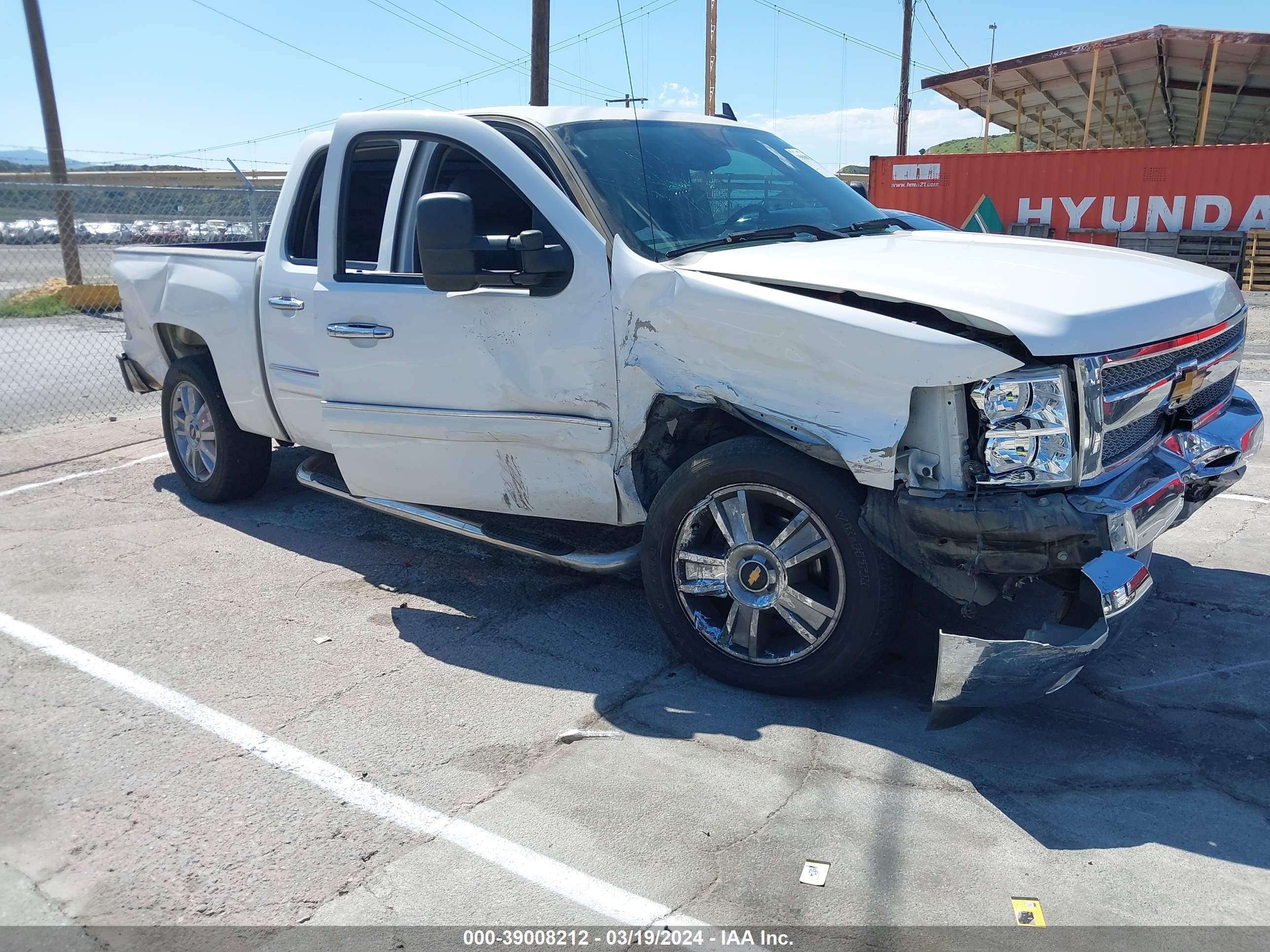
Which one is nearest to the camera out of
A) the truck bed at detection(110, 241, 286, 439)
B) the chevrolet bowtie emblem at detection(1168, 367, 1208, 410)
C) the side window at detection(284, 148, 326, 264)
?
the chevrolet bowtie emblem at detection(1168, 367, 1208, 410)

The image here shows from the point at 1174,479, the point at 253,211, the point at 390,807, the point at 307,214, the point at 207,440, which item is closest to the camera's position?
the point at 390,807

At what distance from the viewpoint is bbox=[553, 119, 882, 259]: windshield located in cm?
412

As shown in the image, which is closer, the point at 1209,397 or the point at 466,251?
the point at 466,251

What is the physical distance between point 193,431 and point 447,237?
10.5 ft

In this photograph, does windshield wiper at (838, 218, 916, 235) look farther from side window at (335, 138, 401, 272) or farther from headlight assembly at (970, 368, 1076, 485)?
side window at (335, 138, 401, 272)

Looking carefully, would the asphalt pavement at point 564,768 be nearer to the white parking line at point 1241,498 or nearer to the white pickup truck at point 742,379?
the white pickup truck at point 742,379

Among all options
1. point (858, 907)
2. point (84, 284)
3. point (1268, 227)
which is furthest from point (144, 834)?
point (1268, 227)

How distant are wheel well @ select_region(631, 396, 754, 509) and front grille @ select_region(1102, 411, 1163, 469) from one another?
47.7 inches

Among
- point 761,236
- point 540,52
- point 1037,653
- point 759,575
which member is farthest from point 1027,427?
point 540,52

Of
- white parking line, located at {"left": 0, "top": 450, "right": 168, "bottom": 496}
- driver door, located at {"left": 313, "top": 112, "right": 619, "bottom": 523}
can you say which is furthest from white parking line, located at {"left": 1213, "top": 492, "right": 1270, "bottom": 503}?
white parking line, located at {"left": 0, "top": 450, "right": 168, "bottom": 496}

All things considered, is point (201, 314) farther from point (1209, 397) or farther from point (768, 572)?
point (1209, 397)

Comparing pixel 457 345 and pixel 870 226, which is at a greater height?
pixel 870 226

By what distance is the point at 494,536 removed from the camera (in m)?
4.52

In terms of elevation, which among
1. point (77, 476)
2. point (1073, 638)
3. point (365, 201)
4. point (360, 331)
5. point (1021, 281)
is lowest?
point (77, 476)
